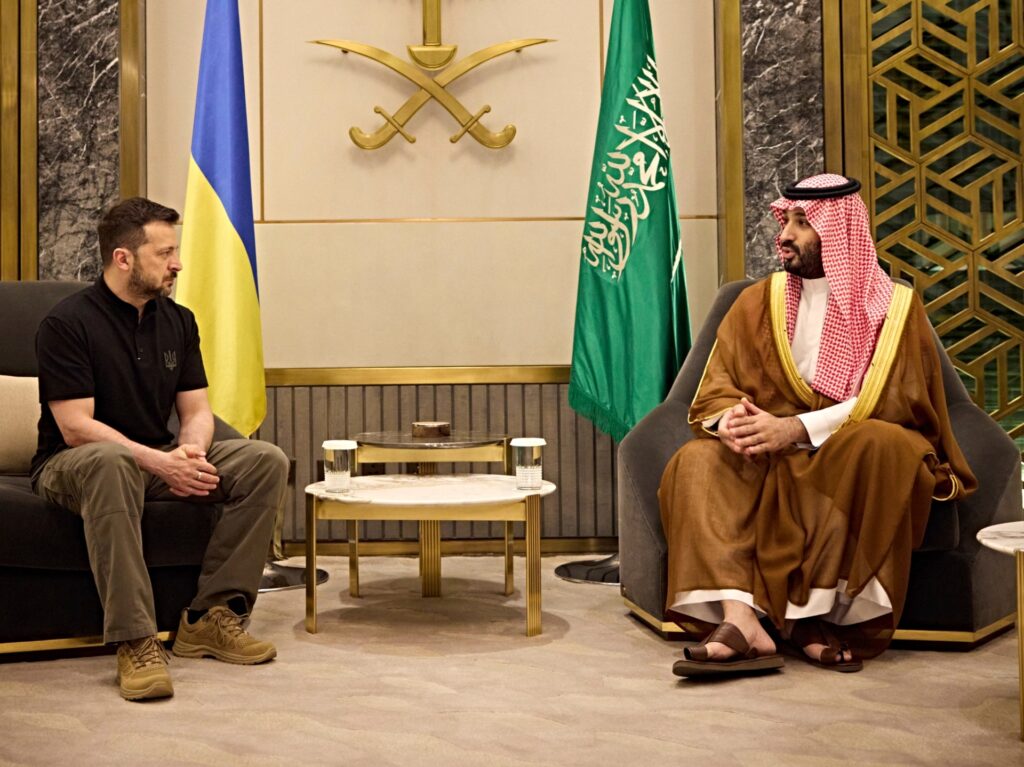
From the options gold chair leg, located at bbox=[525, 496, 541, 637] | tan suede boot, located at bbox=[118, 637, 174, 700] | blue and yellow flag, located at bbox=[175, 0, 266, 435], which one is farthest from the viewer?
blue and yellow flag, located at bbox=[175, 0, 266, 435]

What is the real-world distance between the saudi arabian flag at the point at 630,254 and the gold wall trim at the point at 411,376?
423 mm

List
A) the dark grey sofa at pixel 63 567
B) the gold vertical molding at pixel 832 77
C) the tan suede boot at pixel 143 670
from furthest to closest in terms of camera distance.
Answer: the gold vertical molding at pixel 832 77 → the dark grey sofa at pixel 63 567 → the tan suede boot at pixel 143 670

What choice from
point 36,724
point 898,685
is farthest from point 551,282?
point 36,724

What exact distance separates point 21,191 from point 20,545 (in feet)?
7.00

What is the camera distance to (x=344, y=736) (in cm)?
220

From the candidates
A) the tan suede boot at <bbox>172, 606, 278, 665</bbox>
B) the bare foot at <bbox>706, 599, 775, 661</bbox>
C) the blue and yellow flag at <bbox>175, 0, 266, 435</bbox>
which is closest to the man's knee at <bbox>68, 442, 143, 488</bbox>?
the tan suede boot at <bbox>172, 606, 278, 665</bbox>

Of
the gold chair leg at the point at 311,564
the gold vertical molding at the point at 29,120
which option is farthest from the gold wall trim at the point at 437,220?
the gold chair leg at the point at 311,564

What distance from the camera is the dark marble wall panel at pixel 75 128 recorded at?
173 inches

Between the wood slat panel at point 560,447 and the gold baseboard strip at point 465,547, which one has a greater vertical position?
the wood slat panel at point 560,447

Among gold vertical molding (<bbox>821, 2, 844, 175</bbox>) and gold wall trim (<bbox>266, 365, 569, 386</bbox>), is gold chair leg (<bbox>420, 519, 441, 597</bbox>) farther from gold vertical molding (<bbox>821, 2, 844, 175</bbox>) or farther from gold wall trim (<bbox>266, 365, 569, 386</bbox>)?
gold vertical molding (<bbox>821, 2, 844, 175</bbox>)

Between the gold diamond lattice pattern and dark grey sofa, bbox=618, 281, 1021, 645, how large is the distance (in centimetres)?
116

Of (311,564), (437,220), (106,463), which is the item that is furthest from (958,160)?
(106,463)

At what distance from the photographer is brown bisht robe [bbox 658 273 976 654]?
2730 millimetres

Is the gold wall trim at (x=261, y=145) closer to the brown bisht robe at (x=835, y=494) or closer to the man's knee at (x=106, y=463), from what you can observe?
the man's knee at (x=106, y=463)
